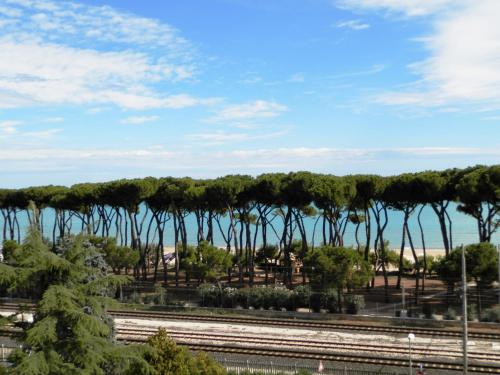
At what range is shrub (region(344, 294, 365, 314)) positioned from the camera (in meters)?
32.9

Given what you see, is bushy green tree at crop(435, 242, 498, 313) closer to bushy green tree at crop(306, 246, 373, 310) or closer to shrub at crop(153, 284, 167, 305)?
bushy green tree at crop(306, 246, 373, 310)

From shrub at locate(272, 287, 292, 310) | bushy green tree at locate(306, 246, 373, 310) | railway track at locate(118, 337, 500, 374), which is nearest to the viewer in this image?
railway track at locate(118, 337, 500, 374)

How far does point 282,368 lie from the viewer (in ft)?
70.3

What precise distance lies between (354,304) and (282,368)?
12605mm

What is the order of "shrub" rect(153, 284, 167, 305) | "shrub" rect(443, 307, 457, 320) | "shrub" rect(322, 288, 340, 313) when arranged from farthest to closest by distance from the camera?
1. "shrub" rect(153, 284, 167, 305)
2. "shrub" rect(322, 288, 340, 313)
3. "shrub" rect(443, 307, 457, 320)

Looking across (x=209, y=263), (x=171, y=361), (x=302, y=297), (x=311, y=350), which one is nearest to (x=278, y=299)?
(x=302, y=297)

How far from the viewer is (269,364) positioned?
2150cm

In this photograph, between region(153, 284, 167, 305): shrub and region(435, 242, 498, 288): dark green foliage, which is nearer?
region(435, 242, 498, 288): dark green foliage

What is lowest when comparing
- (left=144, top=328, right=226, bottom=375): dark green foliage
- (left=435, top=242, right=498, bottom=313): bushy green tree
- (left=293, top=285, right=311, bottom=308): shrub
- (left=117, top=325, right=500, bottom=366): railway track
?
(left=117, top=325, right=500, bottom=366): railway track

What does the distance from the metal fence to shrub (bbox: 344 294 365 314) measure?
11.2 meters

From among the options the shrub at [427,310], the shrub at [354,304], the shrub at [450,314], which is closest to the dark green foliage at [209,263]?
the shrub at [354,304]

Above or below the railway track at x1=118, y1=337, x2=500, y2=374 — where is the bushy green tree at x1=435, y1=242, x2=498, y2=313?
above

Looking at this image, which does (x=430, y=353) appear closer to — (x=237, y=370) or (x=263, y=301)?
(x=237, y=370)

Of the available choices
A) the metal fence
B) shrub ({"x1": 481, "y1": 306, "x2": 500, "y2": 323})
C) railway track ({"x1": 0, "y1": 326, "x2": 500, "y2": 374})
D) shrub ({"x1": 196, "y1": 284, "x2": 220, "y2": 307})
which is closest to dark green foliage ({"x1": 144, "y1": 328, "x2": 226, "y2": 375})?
the metal fence
